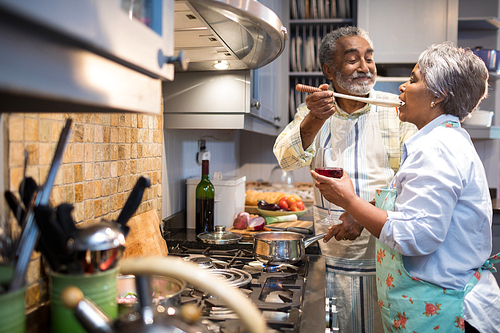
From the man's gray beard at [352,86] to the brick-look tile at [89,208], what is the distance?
4.11ft

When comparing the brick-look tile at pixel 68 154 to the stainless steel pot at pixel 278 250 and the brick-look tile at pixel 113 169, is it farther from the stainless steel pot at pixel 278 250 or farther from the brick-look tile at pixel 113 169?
the stainless steel pot at pixel 278 250

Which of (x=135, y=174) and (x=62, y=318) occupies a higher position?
(x=135, y=174)

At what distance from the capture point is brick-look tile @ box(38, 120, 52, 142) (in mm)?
803

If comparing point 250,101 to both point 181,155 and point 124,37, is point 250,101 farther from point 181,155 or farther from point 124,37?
A: point 124,37

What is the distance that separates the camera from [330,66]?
1.91 metres

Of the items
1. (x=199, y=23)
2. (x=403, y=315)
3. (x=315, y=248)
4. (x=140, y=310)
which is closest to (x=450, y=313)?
(x=403, y=315)

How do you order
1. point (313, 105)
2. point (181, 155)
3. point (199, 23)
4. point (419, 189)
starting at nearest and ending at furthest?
point (199, 23) < point (419, 189) < point (313, 105) < point (181, 155)

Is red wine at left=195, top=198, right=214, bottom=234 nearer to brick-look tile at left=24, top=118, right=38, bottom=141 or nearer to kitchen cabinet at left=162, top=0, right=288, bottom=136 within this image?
kitchen cabinet at left=162, top=0, right=288, bottom=136

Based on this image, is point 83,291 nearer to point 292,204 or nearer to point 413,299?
point 413,299

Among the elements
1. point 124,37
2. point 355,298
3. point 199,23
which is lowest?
point 355,298

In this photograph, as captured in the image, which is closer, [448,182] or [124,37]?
[124,37]

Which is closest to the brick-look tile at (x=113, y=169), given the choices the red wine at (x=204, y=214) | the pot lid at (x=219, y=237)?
the pot lid at (x=219, y=237)

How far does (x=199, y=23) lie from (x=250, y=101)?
27.2 inches

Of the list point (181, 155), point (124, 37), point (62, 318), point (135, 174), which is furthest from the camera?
point (181, 155)
